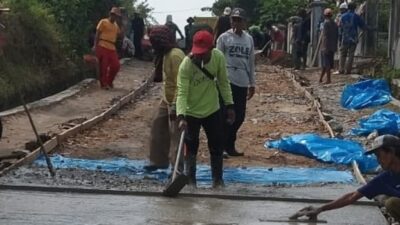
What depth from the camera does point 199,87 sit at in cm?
898

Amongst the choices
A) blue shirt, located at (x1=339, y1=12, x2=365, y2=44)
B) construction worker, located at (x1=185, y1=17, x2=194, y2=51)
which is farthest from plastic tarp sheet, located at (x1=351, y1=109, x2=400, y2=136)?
construction worker, located at (x1=185, y1=17, x2=194, y2=51)

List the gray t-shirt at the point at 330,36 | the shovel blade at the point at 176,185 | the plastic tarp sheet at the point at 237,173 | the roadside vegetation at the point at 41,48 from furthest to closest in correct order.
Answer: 1. the gray t-shirt at the point at 330,36
2. the roadside vegetation at the point at 41,48
3. the plastic tarp sheet at the point at 237,173
4. the shovel blade at the point at 176,185

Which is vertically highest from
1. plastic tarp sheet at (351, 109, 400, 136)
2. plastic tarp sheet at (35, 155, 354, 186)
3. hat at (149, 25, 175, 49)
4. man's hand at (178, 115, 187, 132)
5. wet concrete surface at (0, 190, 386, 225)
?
hat at (149, 25, 175, 49)

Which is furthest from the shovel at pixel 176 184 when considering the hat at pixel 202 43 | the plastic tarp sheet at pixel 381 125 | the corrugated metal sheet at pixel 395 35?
the corrugated metal sheet at pixel 395 35

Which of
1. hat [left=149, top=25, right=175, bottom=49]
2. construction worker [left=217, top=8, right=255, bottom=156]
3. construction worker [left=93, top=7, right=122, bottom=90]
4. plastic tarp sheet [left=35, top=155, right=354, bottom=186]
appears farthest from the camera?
construction worker [left=93, top=7, right=122, bottom=90]

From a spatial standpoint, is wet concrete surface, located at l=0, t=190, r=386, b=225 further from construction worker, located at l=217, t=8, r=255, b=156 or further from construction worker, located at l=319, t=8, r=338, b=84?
construction worker, located at l=319, t=8, r=338, b=84

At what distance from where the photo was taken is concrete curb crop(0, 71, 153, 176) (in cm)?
996

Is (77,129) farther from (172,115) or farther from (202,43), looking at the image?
(202,43)

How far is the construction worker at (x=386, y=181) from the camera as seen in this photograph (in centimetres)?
667

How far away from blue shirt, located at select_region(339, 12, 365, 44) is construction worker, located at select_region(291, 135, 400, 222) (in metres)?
13.9

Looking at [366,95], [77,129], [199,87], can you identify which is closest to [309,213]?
[199,87]

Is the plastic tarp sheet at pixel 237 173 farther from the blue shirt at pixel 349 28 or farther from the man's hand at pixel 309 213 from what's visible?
the blue shirt at pixel 349 28

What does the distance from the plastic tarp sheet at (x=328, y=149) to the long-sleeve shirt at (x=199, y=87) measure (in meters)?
2.07

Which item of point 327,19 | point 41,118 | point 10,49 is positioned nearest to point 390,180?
point 41,118
